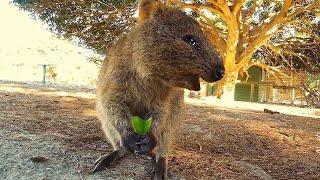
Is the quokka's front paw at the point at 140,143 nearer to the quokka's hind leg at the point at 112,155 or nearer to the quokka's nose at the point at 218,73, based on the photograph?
the quokka's hind leg at the point at 112,155

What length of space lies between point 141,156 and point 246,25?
467 inches

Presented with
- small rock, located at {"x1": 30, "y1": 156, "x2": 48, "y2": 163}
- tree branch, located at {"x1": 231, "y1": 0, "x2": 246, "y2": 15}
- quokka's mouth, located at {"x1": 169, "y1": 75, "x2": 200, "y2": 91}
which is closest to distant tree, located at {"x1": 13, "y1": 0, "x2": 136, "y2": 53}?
tree branch, located at {"x1": 231, "y1": 0, "x2": 246, "y2": 15}

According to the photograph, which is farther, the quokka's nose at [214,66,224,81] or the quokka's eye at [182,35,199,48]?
the quokka's eye at [182,35,199,48]

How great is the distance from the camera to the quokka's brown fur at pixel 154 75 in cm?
329

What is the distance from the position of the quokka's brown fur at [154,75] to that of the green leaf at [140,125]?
0.07 metres

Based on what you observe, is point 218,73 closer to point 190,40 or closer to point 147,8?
point 190,40

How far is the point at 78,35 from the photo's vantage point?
13.6 meters

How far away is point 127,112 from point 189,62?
74cm

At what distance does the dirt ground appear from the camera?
3783mm

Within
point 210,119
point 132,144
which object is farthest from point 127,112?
point 210,119

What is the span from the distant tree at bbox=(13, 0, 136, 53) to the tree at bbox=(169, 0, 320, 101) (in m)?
1.49

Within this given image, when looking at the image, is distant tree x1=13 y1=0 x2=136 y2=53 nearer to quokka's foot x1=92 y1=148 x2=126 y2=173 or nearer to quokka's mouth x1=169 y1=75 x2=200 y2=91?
quokka's foot x1=92 y1=148 x2=126 y2=173

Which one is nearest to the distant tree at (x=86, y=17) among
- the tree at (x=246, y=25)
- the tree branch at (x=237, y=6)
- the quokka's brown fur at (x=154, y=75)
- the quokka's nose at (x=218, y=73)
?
the tree at (x=246, y=25)

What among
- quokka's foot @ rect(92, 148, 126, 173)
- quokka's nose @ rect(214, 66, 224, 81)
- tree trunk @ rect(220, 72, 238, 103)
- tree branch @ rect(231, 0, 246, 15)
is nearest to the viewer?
quokka's nose @ rect(214, 66, 224, 81)
